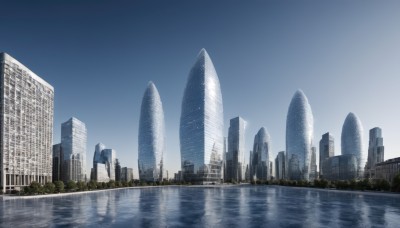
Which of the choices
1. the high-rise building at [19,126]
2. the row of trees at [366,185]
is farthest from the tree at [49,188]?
the row of trees at [366,185]

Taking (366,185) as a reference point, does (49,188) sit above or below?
above

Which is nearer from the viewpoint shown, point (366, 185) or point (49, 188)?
point (49, 188)

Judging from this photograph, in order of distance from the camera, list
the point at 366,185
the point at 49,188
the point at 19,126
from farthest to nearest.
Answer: the point at 19,126 → the point at 366,185 → the point at 49,188

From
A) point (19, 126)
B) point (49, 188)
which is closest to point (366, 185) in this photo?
point (49, 188)

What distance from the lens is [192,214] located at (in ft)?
178

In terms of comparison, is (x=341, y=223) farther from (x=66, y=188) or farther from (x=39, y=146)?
(x=39, y=146)

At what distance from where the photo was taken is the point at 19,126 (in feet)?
552

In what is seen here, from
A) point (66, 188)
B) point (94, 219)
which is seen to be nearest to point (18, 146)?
point (66, 188)

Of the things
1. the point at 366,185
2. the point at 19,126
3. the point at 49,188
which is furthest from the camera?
the point at 19,126

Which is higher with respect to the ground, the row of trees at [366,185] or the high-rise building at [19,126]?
the high-rise building at [19,126]

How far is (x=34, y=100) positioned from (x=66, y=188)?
88.0 meters

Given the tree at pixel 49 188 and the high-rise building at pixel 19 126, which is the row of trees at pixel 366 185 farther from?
the high-rise building at pixel 19 126

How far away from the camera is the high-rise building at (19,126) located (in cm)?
15262

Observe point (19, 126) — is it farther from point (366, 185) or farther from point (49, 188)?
point (366, 185)
